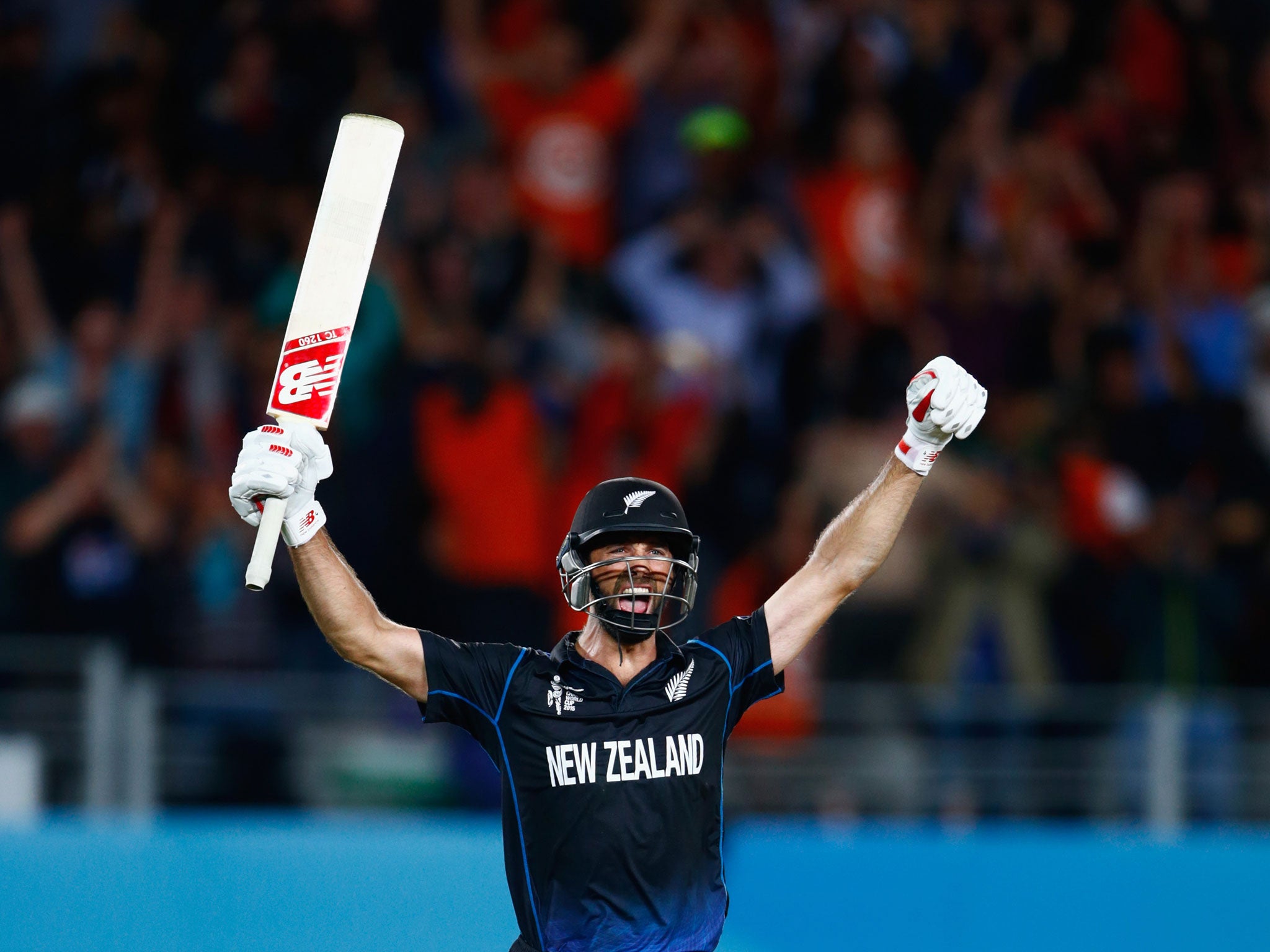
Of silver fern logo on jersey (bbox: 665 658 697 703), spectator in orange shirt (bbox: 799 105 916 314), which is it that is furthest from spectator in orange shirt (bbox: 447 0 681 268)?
silver fern logo on jersey (bbox: 665 658 697 703)

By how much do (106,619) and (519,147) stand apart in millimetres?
3532

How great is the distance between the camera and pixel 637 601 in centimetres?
516

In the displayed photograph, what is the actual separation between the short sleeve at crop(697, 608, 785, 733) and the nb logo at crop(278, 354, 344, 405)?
1.26m

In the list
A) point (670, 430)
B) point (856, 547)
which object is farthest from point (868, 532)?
point (670, 430)

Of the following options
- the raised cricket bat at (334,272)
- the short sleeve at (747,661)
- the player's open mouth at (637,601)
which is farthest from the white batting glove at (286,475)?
the short sleeve at (747,661)

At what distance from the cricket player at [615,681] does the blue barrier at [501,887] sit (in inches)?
97.4

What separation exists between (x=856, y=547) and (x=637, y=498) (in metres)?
0.66

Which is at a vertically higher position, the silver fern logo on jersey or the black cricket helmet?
the black cricket helmet

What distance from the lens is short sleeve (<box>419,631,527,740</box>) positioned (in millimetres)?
5102

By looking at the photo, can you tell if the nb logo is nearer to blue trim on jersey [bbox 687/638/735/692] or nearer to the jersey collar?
the jersey collar

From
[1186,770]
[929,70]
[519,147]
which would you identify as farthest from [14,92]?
[1186,770]

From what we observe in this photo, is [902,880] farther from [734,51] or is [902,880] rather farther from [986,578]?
[734,51]

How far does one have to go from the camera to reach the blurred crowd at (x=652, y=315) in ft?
29.5

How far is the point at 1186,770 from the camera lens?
8.52m
